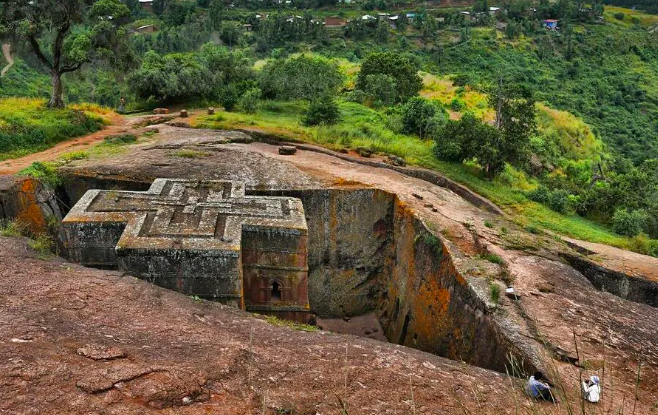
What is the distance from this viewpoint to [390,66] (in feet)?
85.6

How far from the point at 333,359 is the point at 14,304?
3.84m

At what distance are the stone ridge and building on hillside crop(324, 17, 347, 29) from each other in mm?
45624

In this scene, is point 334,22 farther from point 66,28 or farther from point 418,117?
point 66,28

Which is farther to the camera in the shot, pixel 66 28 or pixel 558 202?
pixel 66 28

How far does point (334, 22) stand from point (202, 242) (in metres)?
49.3

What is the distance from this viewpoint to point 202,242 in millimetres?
7984

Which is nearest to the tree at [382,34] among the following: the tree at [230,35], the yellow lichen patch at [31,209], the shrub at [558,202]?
the tree at [230,35]

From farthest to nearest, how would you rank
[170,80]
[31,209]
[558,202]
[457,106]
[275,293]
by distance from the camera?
[457,106] < [170,80] < [558,202] < [31,209] < [275,293]

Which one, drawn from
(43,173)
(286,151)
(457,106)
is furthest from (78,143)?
(457,106)

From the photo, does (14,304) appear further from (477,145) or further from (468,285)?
(477,145)

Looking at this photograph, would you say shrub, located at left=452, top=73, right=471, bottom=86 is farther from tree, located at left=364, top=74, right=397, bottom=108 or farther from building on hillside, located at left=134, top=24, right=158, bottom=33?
building on hillside, located at left=134, top=24, right=158, bottom=33

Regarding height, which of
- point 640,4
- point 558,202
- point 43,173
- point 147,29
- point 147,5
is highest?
point 640,4

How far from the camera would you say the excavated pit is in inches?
382

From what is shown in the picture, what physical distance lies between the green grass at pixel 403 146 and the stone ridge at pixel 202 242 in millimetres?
5906
